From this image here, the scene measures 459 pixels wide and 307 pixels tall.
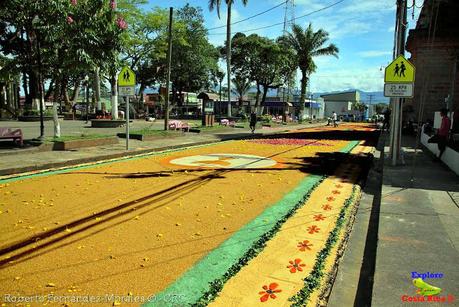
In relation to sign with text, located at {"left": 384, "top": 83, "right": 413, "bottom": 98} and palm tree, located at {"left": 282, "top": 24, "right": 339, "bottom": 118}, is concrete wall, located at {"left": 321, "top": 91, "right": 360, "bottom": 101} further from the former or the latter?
sign with text, located at {"left": 384, "top": 83, "right": 413, "bottom": 98}

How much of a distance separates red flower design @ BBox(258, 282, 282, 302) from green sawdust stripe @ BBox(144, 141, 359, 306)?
0.43 metres

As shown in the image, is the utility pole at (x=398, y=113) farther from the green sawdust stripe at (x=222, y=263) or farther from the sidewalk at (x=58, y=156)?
the sidewalk at (x=58, y=156)

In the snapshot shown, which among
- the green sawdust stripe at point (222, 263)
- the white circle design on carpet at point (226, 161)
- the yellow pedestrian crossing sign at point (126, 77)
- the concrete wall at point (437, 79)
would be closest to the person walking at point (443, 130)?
the white circle design on carpet at point (226, 161)

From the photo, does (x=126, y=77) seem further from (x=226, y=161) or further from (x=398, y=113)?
(x=398, y=113)

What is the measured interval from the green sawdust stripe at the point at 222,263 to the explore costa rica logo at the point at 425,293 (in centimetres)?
180

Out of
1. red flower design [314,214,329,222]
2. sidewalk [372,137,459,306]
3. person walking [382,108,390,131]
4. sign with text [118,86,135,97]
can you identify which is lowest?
red flower design [314,214,329,222]

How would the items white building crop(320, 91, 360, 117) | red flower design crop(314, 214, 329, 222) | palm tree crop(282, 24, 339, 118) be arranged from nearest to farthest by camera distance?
1. red flower design crop(314, 214, 329, 222)
2. palm tree crop(282, 24, 339, 118)
3. white building crop(320, 91, 360, 117)

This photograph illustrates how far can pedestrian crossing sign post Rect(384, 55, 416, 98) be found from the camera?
1184 centimetres

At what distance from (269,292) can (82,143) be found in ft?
42.4

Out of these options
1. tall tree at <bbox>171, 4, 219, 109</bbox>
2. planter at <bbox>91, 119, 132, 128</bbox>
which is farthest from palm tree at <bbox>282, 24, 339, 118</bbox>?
planter at <bbox>91, 119, 132, 128</bbox>

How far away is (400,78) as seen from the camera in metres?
12.0

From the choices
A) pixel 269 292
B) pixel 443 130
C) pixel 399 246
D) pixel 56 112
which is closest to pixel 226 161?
pixel 443 130

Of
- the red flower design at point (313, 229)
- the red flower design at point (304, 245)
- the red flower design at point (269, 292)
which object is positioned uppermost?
the red flower design at point (313, 229)

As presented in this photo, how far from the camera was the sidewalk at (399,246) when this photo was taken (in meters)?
4.03
